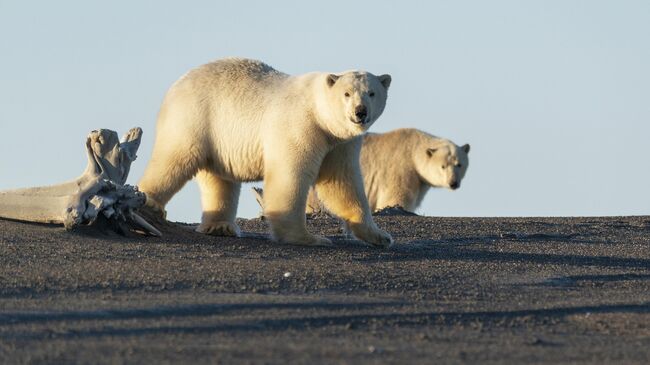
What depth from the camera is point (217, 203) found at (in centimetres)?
1179

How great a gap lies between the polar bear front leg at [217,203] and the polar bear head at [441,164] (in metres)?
8.83

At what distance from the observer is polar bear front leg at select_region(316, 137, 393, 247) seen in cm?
1097

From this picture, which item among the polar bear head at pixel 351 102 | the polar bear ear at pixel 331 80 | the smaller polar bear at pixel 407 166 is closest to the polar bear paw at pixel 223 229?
the polar bear head at pixel 351 102

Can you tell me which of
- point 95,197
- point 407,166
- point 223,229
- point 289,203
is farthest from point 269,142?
point 407,166

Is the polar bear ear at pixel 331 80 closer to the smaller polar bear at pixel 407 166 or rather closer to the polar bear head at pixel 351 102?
the polar bear head at pixel 351 102

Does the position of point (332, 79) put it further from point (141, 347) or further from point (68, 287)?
point (141, 347)

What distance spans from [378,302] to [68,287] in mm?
1845

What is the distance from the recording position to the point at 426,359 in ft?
18.2

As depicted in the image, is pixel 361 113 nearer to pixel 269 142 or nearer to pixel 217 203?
pixel 269 142

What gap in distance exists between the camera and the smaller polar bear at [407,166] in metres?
20.5

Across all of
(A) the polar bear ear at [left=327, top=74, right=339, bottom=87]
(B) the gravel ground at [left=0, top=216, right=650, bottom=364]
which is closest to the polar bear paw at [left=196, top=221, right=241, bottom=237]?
(B) the gravel ground at [left=0, top=216, right=650, bottom=364]

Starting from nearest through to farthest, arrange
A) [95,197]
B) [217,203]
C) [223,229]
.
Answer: [95,197] < [223,229] < [217,203]

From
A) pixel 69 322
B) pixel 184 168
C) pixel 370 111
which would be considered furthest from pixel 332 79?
pixel 69 322

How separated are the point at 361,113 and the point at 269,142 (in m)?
0.99
